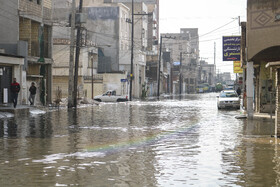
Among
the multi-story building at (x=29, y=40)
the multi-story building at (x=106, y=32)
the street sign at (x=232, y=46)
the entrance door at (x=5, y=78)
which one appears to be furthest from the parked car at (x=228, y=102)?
the multi-story building at (x=106, y=32)

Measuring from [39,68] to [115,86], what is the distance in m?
27.4

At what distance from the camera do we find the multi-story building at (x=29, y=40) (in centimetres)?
3872

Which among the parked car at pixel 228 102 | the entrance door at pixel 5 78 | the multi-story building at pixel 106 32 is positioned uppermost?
the multi-story building at pixel 106 32

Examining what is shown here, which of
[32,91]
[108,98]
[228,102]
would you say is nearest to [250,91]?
[228,102]

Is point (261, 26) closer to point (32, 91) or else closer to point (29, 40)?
point (32, 91)

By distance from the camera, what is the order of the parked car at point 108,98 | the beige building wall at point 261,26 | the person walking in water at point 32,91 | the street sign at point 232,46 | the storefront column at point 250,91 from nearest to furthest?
1. the beige building wall at point 261,26
2. the storefront column at point 250,91
3. the person walking in water at point 32,91
4. the street sign at point 232,46
5. the parked car at point 108,98

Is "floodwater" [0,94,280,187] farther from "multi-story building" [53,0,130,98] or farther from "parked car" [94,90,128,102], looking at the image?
"multi-story building" [53,0,130,98]

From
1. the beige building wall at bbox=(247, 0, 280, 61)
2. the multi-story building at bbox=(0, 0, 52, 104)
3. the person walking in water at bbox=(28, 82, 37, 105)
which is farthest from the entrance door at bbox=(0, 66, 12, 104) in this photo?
the beige building wall at bbox=(247, 0, 280, 61)

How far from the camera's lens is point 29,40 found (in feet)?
140

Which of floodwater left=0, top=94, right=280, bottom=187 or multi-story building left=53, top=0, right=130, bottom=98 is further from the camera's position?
multi-story building left=53, top=0, right=130, bottom=98

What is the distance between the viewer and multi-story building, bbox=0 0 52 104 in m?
38.7

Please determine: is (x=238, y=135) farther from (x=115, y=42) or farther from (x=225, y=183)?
(x=115, y=42)

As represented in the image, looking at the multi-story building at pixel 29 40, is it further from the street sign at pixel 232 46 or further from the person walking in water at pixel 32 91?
the street sign at pixel 232 46

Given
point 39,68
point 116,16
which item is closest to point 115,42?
point 116,16
